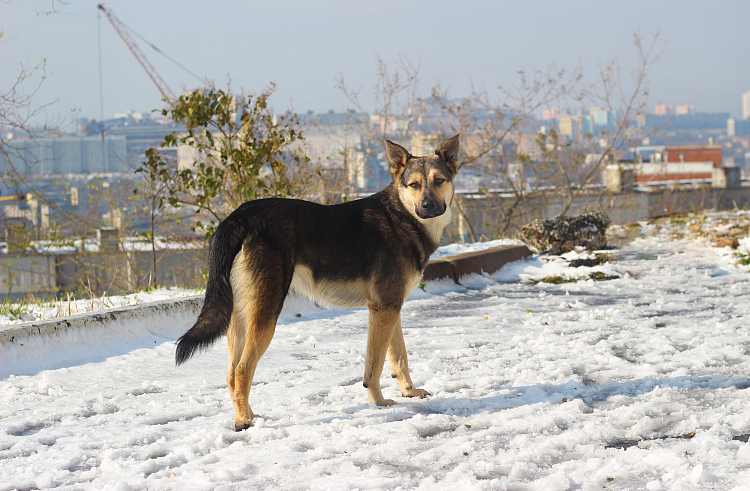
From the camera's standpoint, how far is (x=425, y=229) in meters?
4.30

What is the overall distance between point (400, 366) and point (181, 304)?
294 centimetres

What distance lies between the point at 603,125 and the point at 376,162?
6763mm

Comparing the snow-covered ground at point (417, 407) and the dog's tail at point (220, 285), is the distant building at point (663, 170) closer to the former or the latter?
the snow-covered ground at point (417, 407)

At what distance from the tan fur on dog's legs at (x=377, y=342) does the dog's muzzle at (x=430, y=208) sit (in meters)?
0.65

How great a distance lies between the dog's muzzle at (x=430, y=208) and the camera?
4043 millimetres

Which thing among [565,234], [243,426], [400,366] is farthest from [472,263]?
[243,426]

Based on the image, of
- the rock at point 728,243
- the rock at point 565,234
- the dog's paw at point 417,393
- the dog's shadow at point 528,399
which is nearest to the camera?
the dog's shadow at point 528,399

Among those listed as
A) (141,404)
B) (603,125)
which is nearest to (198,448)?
(141,404)

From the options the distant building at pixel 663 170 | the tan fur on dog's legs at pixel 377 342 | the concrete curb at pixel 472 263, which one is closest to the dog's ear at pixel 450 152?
the tan fur on dog's legs at pixel 377 342

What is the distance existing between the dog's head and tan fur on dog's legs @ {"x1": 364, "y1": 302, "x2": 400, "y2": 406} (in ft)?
2.22

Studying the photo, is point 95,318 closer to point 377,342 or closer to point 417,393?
point 377,342

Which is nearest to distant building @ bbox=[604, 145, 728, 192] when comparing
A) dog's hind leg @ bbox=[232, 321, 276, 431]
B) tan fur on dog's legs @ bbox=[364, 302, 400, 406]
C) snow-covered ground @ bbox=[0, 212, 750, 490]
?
snow-covered ground @ bbox=[0, 212, 750, 490]

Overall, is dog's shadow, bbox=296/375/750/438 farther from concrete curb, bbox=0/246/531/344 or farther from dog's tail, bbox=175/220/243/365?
concrete curb, bbox=0/246/531/344

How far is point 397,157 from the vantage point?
14.5ft
